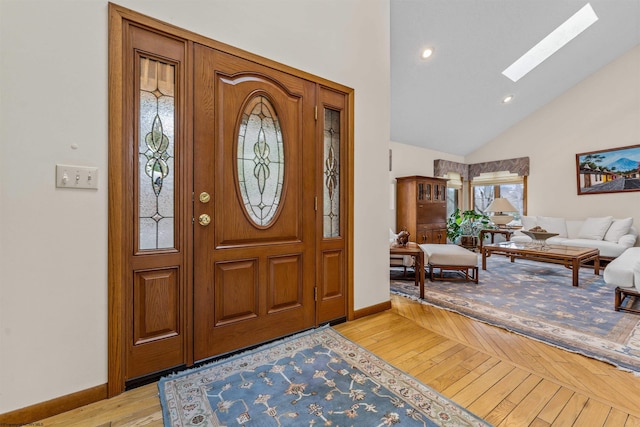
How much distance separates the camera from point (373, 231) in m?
2.65

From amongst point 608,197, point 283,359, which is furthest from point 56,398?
point 608,197

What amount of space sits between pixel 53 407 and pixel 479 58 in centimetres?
578

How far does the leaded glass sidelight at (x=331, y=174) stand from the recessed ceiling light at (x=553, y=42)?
4086 millimetres

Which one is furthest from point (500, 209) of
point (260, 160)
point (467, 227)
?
point (260, 160)

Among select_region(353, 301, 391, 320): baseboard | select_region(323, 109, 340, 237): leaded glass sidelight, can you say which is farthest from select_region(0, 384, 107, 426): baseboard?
select_region(353, 301, 391, 320): baseboard

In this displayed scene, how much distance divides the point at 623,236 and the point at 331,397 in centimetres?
594

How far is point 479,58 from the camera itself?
423cm

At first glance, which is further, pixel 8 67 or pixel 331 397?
pixel 331 397

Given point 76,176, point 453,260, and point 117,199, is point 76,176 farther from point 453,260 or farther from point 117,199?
point 453,260

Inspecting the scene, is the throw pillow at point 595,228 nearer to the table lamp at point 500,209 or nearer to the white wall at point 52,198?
the table lamp at point 500,209

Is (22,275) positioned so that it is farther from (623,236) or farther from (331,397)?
(623,236)

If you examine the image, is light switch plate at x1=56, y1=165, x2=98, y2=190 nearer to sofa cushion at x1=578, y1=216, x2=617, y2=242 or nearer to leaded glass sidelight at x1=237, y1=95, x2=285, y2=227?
leaded glass sidelight at x1=237, y1=95, x2=285, y2=227

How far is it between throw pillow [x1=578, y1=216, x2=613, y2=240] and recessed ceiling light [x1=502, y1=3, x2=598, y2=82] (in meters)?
2.97

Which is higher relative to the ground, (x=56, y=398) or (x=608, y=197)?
(x=608, y=197)
